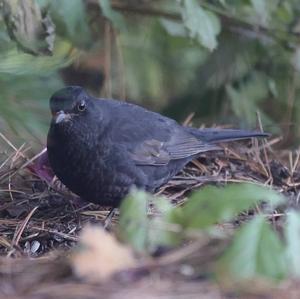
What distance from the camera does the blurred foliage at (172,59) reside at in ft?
16.0

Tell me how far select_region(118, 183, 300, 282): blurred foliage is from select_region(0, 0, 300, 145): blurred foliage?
2.14 meters

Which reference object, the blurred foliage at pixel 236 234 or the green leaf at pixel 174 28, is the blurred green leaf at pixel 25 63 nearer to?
the green leaf at pixel 174 28

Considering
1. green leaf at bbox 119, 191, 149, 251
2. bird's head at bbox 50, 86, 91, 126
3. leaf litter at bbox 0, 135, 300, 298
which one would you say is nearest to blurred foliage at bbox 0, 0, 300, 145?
bird's head at bbox 50, 86, 91, 126

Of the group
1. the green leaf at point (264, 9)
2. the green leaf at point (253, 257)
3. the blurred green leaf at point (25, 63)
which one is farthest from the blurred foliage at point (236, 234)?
the green leaf at point (264, 9)

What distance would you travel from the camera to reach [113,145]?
4.60 meters

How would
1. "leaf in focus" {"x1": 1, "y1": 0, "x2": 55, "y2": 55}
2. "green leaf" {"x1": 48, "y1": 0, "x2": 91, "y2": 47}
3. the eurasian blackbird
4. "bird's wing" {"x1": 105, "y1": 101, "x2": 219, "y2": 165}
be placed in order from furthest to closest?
"green leaf" {"x1": 48, "y1": 0, "x2": 91, "y2": 47}, "bird's wing" {"x1": 105, "y1": 101, "x2": 219, "y2": 165}, the eurasian blackbird, "leaf in focus" {"x1": 1, "y1": 0, "x2": 55, "y2": 55}

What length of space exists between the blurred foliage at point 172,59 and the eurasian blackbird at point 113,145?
39 cm

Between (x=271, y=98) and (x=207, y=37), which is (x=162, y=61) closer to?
(x=271, y=98)

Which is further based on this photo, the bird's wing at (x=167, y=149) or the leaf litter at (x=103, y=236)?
the bird's wing at (x=167, y=149)

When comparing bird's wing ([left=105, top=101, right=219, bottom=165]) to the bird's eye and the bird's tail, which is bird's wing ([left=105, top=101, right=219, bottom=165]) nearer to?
the bird's tail

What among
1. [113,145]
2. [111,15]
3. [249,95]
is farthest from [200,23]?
[249,95]

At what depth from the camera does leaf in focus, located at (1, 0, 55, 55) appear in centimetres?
430

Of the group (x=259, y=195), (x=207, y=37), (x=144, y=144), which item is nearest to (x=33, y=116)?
(x=144, y=144)

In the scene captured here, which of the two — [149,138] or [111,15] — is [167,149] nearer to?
[149,138]
